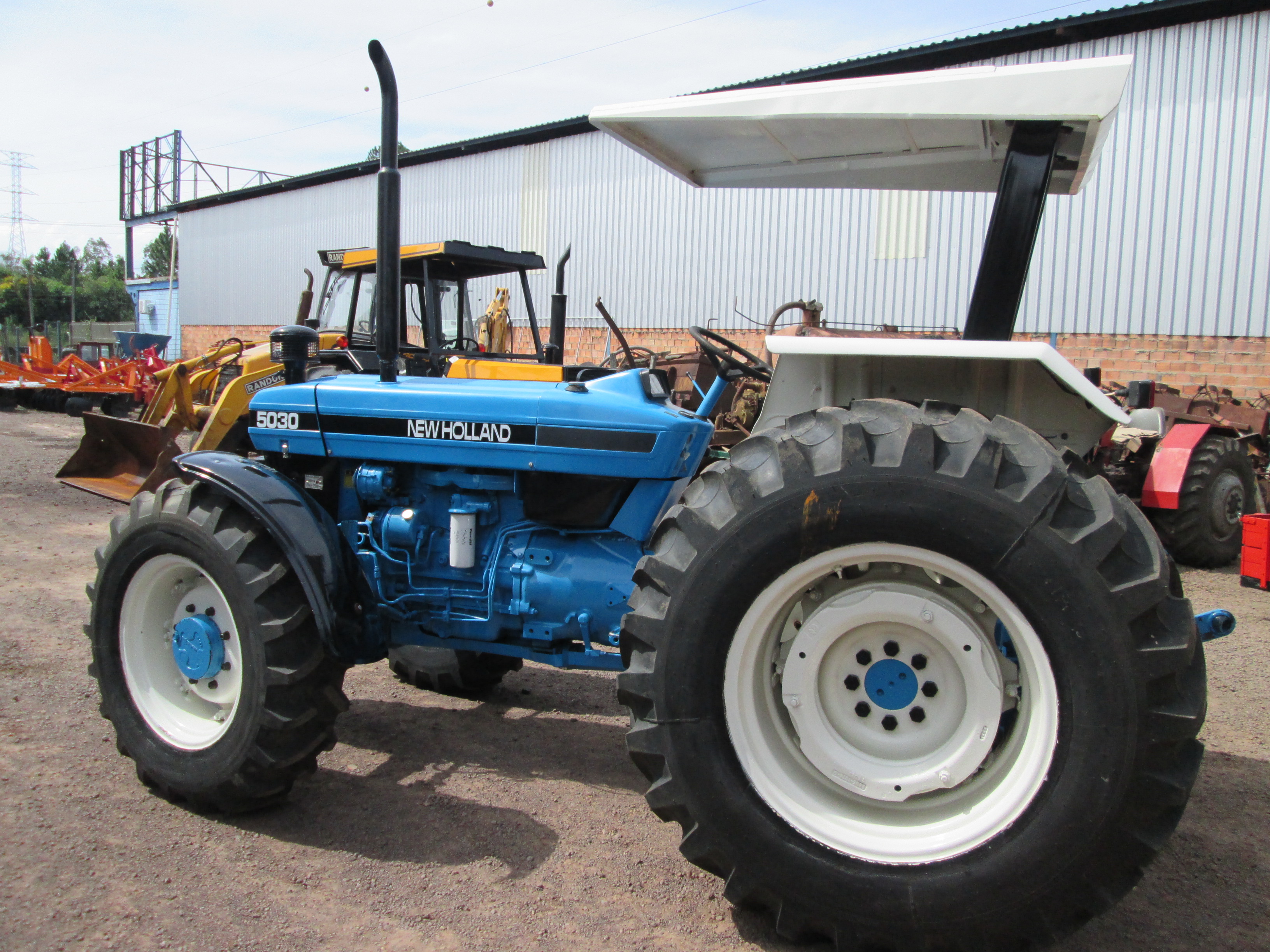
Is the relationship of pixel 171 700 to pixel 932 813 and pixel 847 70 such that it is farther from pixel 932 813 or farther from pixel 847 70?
pixel 847 70

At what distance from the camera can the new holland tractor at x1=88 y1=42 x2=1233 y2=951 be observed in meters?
1.93

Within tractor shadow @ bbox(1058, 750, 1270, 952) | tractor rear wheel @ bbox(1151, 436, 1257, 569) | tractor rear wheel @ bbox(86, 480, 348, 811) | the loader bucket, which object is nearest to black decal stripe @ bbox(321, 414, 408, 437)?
tractor rear wheel @ bbox(86, 480, 348, 811)

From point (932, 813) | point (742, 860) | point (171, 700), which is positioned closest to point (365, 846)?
point (171, 700)

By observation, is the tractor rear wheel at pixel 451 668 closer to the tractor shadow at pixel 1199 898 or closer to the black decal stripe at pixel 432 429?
the black decal stripe at pixel 432 429

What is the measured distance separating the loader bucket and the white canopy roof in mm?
6450

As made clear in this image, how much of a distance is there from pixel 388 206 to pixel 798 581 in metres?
1.74

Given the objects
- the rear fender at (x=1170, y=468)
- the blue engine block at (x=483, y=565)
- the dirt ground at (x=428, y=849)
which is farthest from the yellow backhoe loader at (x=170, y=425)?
the rear fender at (x=1170, y=468)

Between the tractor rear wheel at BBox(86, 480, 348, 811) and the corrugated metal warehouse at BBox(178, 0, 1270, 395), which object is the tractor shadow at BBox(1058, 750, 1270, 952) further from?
the corrugated metal warehouse at BBox(178, 0, 1270, 395)

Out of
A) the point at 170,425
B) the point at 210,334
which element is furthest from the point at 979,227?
the point at 210,334

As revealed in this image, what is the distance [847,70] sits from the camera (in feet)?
43.0

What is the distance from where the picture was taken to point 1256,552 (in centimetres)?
632

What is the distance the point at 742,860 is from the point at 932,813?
0.47 m

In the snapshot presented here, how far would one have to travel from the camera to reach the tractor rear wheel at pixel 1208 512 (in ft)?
23.0

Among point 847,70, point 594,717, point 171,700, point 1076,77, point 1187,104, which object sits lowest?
point 594,717
